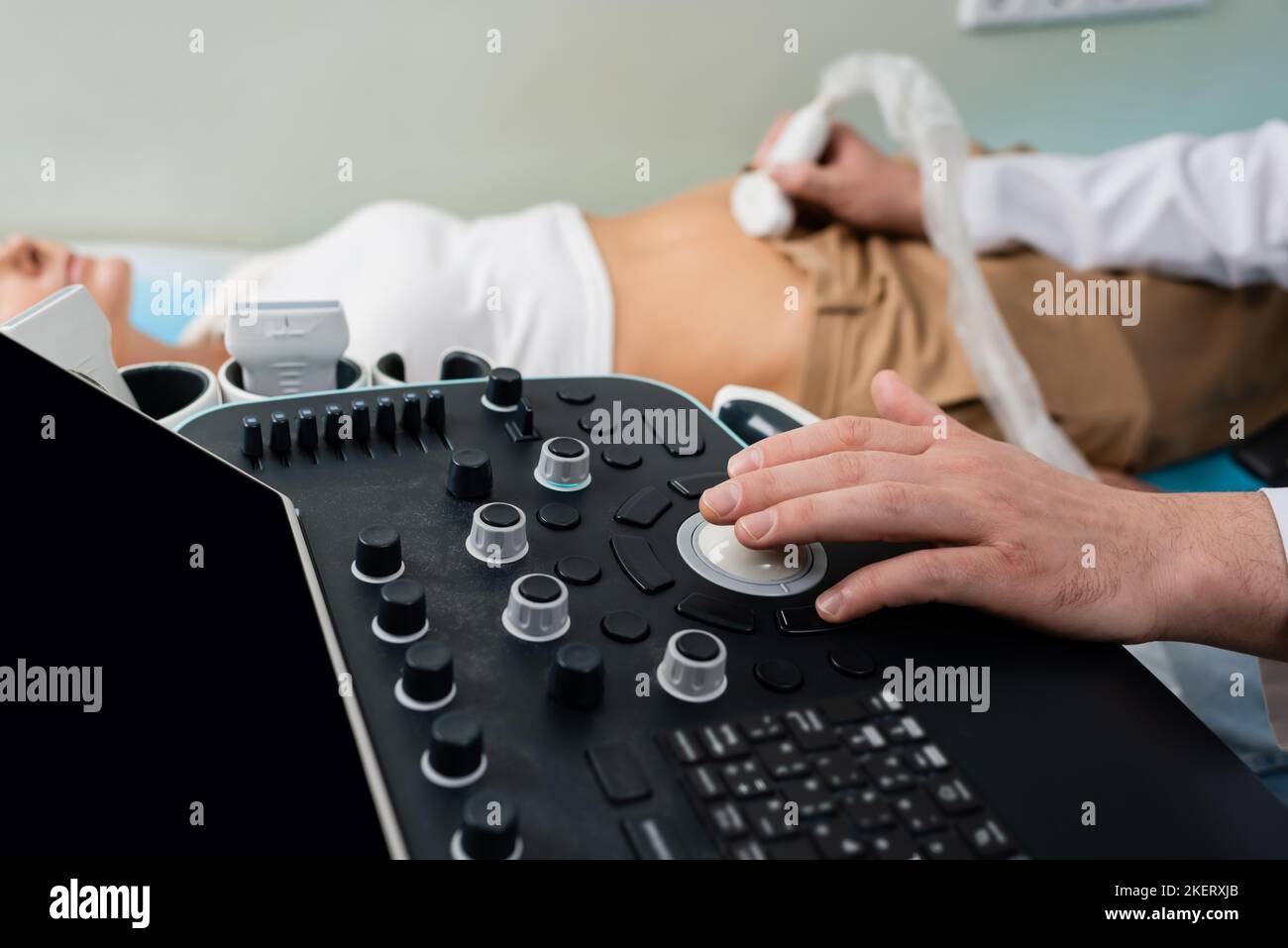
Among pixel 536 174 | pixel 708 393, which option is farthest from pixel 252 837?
pixel 536 174

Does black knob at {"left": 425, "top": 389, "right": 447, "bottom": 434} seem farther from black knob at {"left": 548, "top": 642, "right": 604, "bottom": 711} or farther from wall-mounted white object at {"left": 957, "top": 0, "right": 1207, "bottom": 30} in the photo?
wall-mounted white object at {"left": 957, "top": 0, "right": 1207, "bottom": 30}

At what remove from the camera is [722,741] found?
0.43 meters

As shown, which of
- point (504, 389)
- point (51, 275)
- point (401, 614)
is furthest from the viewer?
point (51, 275)

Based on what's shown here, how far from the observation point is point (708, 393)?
1109 mm

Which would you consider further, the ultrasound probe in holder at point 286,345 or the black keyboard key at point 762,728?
the ultrasound probe in holder at point 286,345

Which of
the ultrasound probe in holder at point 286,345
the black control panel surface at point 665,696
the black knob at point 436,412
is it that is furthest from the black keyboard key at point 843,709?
the ultrasound probe in holder at point 286,345

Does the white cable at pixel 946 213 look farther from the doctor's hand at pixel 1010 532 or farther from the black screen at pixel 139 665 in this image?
the black screen at pixel 139 665

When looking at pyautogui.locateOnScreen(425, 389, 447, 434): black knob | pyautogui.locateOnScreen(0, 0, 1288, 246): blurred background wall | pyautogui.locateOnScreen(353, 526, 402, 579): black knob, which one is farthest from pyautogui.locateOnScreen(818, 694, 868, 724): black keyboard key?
pyautogui.locateOnScreen(0, 0, 1288, 246): blurred background wall

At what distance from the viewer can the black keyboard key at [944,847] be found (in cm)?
40

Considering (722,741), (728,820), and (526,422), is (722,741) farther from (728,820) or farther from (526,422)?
(526,422)

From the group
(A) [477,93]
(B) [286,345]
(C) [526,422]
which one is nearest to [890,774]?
(C) [526,422]

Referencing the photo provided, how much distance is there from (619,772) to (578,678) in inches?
1.8

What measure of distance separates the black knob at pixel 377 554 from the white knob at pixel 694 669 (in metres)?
0.15

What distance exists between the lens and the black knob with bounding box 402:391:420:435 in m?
0.65
